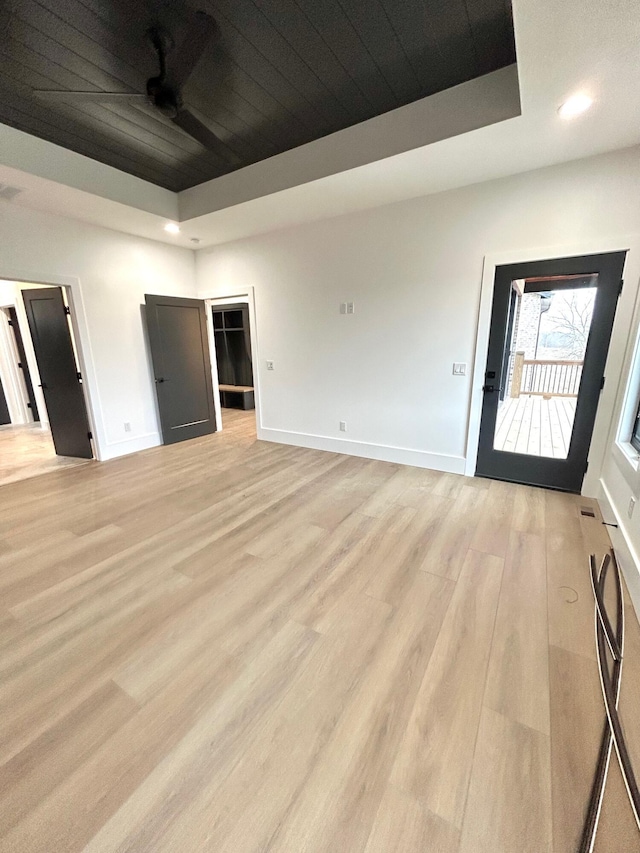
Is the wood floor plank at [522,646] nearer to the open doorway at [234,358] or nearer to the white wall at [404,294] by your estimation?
the white wall at [404,294]

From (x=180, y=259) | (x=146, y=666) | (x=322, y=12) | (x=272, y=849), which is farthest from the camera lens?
(x=180, y=259)

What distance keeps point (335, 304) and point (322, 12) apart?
93.5 inches

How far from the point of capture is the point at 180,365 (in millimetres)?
5047

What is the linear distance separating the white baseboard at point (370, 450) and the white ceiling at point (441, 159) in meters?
2.64

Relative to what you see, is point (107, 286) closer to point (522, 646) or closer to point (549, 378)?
point (549, 378)

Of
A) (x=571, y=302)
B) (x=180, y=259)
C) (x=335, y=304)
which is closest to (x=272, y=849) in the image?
(x=571, y=302)

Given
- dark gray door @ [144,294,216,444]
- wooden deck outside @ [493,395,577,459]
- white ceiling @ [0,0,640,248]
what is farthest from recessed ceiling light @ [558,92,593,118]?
dark gray door @ [144,294,216,444]

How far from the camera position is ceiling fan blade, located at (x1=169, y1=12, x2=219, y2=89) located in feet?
5.94

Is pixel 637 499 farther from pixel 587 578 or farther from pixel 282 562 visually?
pixel 282 562

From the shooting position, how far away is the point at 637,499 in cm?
212

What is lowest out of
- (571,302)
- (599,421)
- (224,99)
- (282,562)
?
(282,562)

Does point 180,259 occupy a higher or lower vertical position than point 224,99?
lower

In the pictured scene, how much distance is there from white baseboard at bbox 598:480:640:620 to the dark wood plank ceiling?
3.15 meters

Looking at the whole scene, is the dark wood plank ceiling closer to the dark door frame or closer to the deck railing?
the dark door frame
